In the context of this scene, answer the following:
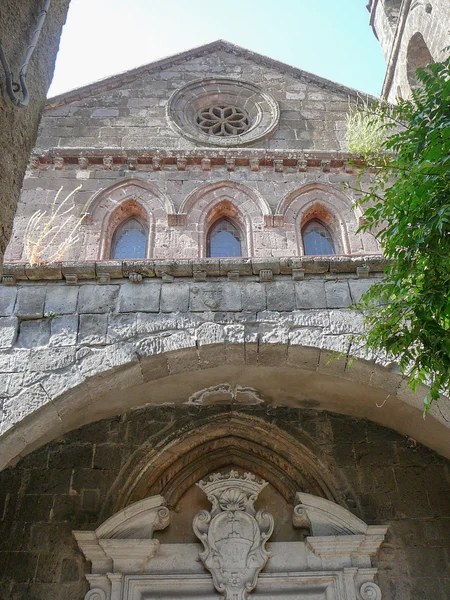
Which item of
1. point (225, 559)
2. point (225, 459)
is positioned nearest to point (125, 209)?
point (225, 459)

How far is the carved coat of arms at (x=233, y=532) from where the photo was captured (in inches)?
234

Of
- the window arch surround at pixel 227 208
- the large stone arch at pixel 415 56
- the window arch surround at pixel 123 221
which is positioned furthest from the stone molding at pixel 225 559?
the large stone arch at pixel 415 56

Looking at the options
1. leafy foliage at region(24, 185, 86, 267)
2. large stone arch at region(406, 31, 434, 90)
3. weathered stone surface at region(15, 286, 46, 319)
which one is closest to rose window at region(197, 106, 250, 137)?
leafy foliage at region(24, 185, 86, 267)

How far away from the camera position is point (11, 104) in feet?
11.7

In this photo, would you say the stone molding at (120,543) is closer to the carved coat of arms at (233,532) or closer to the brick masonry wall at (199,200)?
the carved coat of arms at (233,532)

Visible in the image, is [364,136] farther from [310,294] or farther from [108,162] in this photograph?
[310,294]

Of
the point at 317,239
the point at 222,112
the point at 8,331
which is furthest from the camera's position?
the point at 222,112

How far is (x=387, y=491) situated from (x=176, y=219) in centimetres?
498

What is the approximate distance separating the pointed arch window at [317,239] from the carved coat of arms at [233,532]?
13.6ft

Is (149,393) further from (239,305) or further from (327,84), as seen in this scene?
(327,84)

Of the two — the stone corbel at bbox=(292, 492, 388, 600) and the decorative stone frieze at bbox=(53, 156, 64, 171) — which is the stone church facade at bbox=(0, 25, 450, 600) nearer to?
the stone corbel at bbox=(292, 492, 388, 600)

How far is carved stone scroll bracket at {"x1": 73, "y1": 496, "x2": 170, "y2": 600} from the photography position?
19.4 ft

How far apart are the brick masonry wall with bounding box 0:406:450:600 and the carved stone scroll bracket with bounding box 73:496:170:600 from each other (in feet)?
0.51

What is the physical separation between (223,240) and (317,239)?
1.46m
